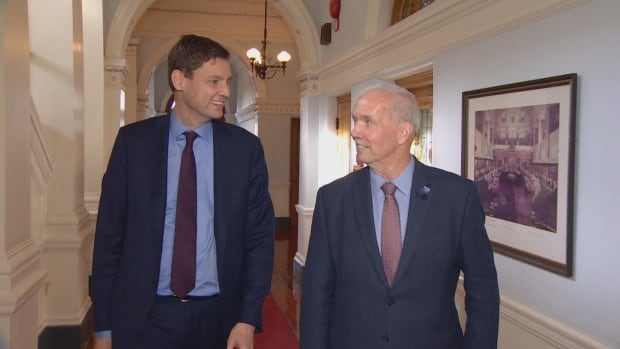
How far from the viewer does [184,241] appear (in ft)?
6.83

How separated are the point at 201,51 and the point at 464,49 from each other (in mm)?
1943

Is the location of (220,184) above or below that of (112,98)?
below

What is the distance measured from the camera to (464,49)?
3510 millimetres

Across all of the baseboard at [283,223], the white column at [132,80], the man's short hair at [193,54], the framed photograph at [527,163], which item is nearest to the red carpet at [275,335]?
the framed photograph at [527,163]

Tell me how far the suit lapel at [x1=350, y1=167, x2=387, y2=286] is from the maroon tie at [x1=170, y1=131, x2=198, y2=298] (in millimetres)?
586

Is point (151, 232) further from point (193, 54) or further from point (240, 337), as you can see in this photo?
point (193, 54)

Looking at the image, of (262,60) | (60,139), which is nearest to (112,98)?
(60,139)

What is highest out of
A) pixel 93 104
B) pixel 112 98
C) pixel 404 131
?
pixel 112 98

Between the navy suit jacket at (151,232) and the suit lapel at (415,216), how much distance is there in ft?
1.94

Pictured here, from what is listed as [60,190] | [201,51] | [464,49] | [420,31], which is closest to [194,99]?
[201,51]

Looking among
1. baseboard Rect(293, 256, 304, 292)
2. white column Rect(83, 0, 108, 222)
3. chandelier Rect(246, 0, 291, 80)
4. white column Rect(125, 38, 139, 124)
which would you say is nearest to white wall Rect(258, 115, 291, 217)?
chandelier Rect(246, 0, 291, 80)

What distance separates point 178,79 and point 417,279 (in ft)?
3.67

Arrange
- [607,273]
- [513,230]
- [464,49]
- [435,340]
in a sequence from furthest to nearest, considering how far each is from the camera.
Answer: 1. [464,49]
2. [513,230]
3. [607,273]
4. [435,340]

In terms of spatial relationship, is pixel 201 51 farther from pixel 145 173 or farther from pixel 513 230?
pixel 513 230
